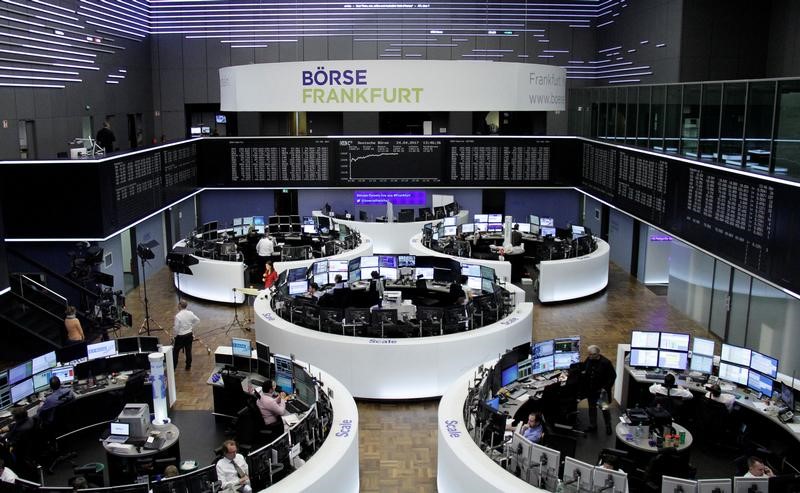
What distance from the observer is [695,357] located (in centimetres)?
1059

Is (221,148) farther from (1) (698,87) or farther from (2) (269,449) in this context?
(2) (269,449)

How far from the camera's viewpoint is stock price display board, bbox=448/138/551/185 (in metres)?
21.5

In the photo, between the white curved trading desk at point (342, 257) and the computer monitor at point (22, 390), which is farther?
the white curved trading desk at point (342, 257)

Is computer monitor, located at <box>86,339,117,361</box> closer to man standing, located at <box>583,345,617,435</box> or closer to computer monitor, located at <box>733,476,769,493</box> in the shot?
man standing, located at <box>583,345,617,435</box>

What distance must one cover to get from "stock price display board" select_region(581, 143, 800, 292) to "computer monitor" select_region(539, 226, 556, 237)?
221 cm

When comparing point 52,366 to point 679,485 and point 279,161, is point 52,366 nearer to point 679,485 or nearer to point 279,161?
point 679,485

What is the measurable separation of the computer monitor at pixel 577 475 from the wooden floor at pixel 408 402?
6.82 feet

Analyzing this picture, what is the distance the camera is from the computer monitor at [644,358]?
10742 mm

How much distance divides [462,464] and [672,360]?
4352 millimetres

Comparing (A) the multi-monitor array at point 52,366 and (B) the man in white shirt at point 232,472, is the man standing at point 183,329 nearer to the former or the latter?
(A) the multi-monitor array at point 52,366

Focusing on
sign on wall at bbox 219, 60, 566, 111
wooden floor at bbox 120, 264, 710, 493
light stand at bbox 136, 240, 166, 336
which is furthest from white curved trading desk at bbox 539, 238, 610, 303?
light stand at bbox 136, 240, 166, 336

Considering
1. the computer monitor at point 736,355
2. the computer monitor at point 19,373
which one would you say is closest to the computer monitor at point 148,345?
the computer monitor at point 19,373

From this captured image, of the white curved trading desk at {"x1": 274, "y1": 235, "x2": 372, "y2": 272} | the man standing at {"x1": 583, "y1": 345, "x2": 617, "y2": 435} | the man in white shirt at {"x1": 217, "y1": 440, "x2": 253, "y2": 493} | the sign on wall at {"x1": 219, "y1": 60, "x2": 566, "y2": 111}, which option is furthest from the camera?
the white curved trading desk at {"x1": 274, "y1": 235, "x2": 372, "y2": 272}

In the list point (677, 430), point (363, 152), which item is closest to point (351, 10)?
point (363, 152)
